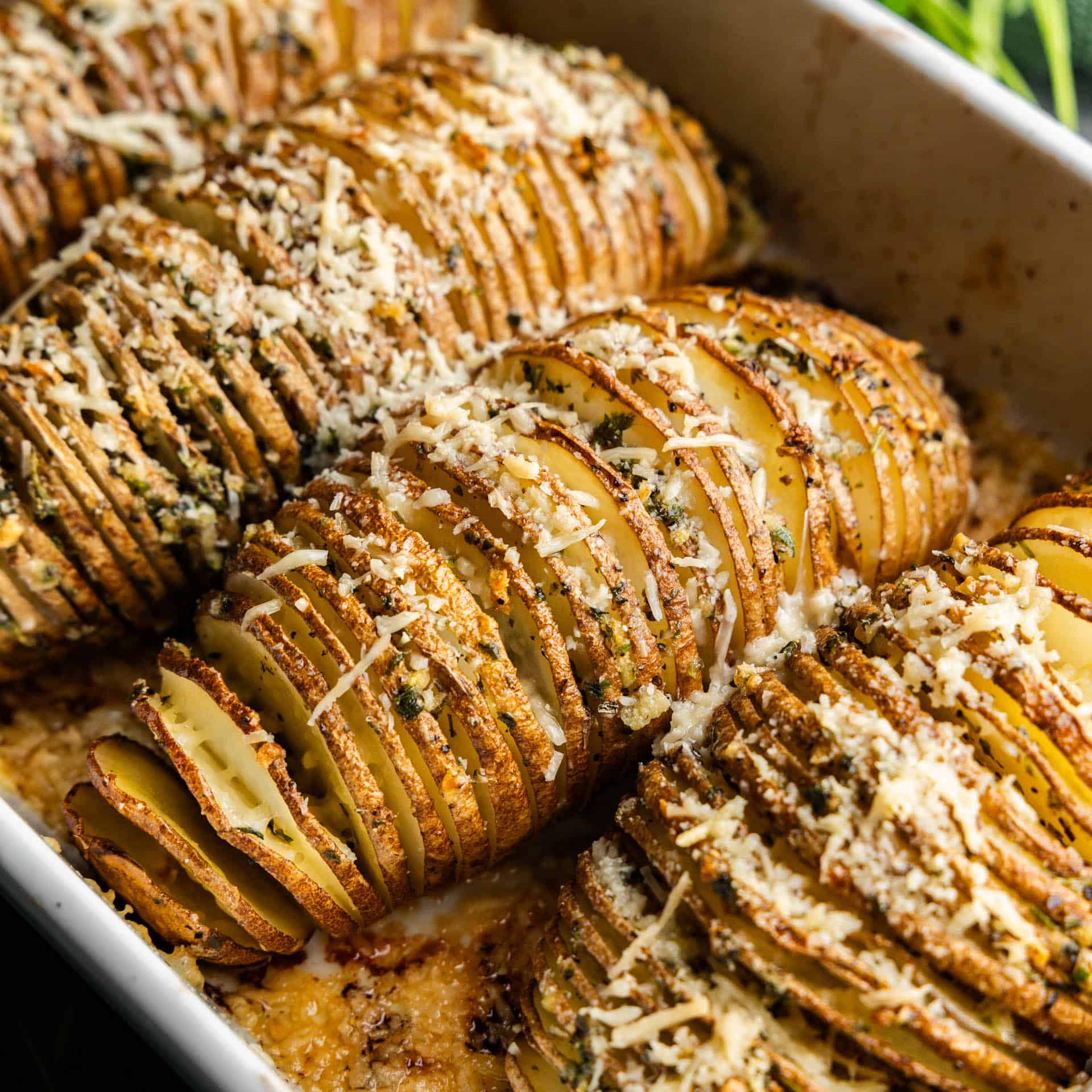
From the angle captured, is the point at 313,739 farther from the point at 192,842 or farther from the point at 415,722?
the point at 192,842

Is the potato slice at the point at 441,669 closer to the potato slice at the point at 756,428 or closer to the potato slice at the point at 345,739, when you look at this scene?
the potato slice at the point at 345,739

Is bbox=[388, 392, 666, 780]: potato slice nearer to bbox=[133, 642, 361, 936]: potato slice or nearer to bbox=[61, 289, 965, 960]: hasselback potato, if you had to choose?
bbox=[61, 289, 965, 960]: hasselback potato

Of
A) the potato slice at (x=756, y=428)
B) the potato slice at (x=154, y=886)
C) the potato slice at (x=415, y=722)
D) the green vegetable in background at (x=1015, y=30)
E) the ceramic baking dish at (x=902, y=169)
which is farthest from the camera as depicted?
the green vegetable in background at (x=1015, y=30)

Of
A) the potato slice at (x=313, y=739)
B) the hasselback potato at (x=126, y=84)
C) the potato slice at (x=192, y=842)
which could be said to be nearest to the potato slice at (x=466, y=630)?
the potato slice at (x=313, y=739)

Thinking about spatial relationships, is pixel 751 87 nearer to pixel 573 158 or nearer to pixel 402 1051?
pixel 573 158

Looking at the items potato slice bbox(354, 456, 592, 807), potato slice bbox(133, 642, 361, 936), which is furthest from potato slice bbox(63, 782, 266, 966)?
potato slice bbox(354, 456, 592, 807)

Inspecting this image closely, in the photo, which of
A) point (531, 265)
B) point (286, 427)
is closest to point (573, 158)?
point (531, 265)

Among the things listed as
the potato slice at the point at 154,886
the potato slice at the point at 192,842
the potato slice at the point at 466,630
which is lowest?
the potato slice at the point at 154,886
